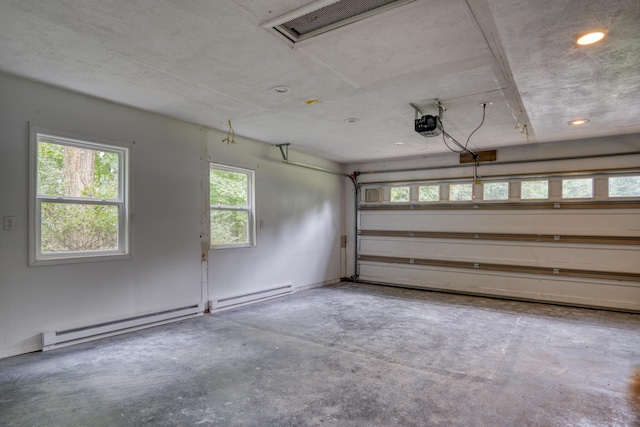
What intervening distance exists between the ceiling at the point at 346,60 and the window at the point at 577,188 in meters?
1.01

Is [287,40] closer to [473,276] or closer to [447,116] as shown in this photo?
[447,116]

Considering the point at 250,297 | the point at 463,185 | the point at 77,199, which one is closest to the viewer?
the point at 77,199

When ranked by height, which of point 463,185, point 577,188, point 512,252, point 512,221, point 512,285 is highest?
point 463,185

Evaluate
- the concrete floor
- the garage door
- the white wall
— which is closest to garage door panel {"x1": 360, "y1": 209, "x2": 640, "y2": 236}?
the garage door

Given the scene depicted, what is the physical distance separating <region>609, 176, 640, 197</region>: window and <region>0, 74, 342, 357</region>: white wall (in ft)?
15.4

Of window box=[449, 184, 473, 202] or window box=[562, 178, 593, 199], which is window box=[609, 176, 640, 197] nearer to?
window box=[562, 178, 593, 199]

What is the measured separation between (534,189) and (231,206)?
471cm

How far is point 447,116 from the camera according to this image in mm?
4109

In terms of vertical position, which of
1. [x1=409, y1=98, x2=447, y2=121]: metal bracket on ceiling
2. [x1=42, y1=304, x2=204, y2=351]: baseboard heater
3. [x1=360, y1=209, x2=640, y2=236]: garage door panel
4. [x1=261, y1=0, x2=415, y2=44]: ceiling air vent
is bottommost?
[x1=42, y1=304, x2=204, y2=351]: baseboard heater

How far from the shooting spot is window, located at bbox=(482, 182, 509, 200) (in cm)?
581

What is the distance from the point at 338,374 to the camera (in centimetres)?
280

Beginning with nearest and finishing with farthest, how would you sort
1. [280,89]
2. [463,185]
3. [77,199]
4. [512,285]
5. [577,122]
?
[280,89] → [77,199] → [577,122] → [512,285] → [463,185]

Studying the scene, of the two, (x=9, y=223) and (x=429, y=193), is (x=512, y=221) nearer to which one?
(x=429, y=193)

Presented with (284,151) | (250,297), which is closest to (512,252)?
(284,151)
